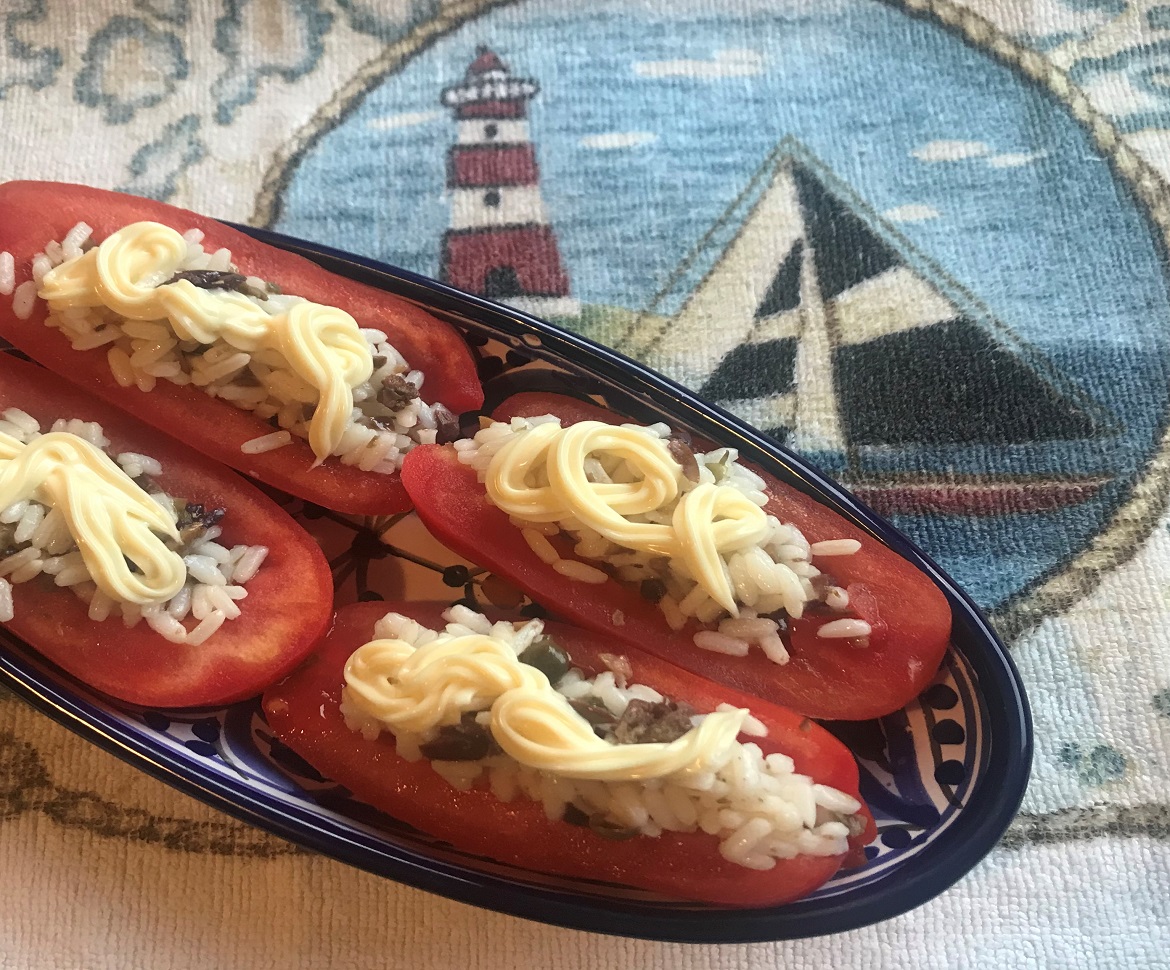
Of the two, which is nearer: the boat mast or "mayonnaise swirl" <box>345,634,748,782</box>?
"mayonnaise swirl" <box>345,634,748,782</box>

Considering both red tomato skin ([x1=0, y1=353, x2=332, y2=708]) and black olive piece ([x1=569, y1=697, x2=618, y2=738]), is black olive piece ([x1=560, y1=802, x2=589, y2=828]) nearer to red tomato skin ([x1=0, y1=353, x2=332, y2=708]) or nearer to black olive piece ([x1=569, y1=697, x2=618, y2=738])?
black olive piece ([x1=569, y1=697, x2=618, y2=738])

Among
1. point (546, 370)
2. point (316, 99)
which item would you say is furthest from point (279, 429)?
point (316, 99)

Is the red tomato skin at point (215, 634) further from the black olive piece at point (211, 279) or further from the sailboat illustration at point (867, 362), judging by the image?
the sailboat illustration at point (867, 362)

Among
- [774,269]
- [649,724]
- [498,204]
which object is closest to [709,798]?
[649,724]

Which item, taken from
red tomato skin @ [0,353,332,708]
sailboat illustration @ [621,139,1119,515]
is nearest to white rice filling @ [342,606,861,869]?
red tomato skin @ [0,353,332,708]

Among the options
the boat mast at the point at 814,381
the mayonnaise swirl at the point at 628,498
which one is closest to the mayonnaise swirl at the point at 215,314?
the mayonnaise swirl at the point at 628,498

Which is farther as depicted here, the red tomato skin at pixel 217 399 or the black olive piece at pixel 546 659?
the red tomato skin at pixel 217 399
